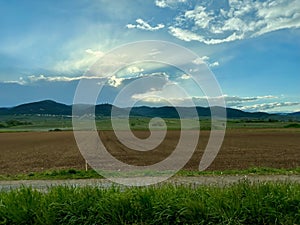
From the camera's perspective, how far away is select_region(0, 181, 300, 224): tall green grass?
263 inches

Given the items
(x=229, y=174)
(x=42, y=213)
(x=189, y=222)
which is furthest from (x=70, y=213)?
(x=229, y=174)

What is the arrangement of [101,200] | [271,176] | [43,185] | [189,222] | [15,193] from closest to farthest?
1. [189,222]
2. [101,200]
3. [15,193]
4. [43,185]
5. [271,176]

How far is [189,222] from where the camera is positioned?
6637 millimetres

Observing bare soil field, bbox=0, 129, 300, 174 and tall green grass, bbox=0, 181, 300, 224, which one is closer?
tall green grass, bbox=0, 181, 300, 224

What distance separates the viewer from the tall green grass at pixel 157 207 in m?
6.69

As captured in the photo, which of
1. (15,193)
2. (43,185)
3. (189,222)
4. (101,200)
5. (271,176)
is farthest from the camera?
(271,176)

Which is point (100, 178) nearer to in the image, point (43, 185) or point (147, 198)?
point (43, 185)

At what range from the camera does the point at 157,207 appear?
688cm

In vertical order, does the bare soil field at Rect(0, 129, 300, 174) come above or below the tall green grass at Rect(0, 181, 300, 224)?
below

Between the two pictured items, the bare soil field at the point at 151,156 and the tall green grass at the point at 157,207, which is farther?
the bare soil field at the point at 151,156

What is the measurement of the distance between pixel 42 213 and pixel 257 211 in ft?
14.0

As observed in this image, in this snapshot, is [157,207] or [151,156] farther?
[151,156]

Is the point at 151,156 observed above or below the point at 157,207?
below

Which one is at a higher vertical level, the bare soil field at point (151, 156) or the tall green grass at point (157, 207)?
the tall green grass at point (157, 207)
